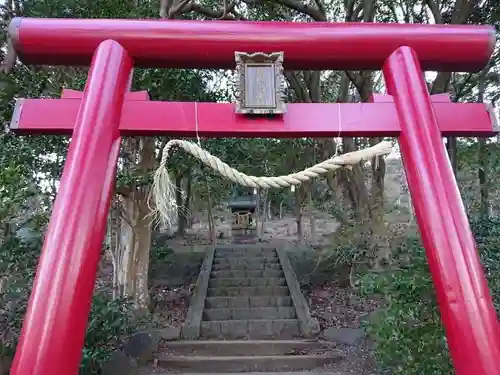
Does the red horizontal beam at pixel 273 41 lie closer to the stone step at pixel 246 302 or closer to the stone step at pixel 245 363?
the stone step at pixel 245 363

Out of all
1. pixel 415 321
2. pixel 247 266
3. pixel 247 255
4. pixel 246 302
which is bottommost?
pixel 415 321

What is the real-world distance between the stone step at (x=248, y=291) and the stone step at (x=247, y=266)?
1.19 meters

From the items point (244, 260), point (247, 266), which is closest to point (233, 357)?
point (247, 266)

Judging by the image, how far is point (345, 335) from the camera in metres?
6.47

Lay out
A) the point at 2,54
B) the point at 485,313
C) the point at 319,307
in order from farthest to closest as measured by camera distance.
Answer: the point at 319,307
the point at 2,54
the point at 485,313

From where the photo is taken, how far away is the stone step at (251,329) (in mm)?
6852

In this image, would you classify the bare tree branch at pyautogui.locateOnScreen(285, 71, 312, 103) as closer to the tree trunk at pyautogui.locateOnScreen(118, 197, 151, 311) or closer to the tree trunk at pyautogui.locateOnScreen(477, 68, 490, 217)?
the tree trunk at pyautogui.locateOnScreen(477, 68, 490, 217)

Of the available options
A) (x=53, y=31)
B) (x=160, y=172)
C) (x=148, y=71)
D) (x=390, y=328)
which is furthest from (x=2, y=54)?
(x=390, y=328)

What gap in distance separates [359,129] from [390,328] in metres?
2.03

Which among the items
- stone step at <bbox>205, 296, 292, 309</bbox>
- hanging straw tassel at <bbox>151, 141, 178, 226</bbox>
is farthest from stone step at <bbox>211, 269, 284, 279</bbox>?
hanging straw tassel at <bbox>151, 141, 178, 226</bbox>

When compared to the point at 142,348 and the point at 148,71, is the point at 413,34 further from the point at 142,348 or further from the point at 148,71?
the point at 142,348

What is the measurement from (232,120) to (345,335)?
5044mm

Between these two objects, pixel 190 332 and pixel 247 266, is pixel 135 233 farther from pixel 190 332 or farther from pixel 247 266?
pixel 247 266

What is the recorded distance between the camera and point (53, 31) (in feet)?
8.28
